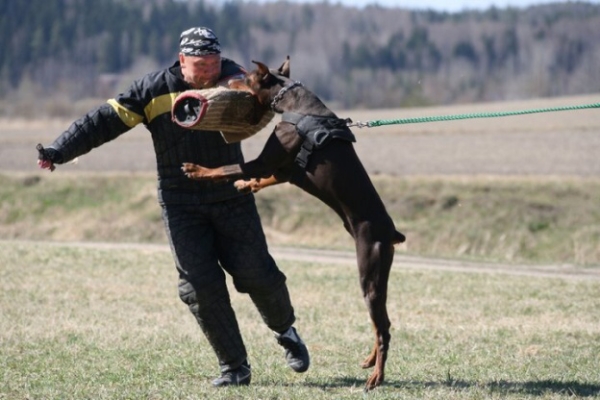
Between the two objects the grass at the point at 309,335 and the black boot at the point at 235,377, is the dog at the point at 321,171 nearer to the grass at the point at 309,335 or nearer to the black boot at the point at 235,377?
the grass at the point at 309,335

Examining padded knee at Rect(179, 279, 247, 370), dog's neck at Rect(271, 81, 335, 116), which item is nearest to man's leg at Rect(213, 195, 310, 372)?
padded knee at Rect(179, 279, 247, 370)

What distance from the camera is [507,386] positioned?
6914mm

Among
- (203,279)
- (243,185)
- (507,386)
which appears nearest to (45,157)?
(203,279)

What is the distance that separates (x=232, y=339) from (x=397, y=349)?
83.5 inches

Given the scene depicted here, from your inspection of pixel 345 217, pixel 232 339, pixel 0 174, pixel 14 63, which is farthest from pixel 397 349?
pixel 14 63

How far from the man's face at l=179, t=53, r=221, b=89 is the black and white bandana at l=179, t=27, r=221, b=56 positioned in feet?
0.10

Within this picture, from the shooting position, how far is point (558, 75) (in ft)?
143

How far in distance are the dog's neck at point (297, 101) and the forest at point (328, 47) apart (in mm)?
33603

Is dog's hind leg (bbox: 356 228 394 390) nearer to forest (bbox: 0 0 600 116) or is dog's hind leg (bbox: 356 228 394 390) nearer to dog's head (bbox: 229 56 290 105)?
dog's head (bbox: 229 56 290 105)

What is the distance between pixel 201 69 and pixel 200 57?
0.08 meters

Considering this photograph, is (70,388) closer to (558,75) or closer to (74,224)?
(74,224)

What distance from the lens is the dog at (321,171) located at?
20.6 ft

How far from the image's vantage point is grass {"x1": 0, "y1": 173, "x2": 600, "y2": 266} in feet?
67.2

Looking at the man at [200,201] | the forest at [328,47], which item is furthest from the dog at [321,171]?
the forest at [328,47]
